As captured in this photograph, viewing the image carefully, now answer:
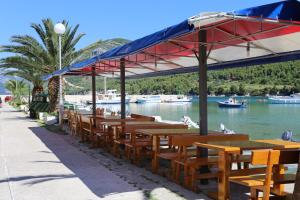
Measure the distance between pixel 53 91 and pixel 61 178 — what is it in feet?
59.8

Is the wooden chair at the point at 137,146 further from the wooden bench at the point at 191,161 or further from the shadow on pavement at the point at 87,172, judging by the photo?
the wooden bench at the point at 191,161

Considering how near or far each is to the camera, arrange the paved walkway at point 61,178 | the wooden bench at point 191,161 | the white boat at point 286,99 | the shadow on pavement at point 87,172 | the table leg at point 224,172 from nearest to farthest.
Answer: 1. the table leg at point 224,172
2. the paved walkway at point 61,178
3. the wooden bench at point 191,161
4. the shadow on pavement at point 87,172
5. the white boat at point 286,99

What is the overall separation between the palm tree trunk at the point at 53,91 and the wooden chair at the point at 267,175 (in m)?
20.4

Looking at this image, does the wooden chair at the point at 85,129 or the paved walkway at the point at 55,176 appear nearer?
the paved walkway at the point at 55,176

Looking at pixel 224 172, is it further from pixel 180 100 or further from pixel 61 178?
pixel 180 100

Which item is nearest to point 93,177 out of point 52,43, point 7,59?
point 52,43

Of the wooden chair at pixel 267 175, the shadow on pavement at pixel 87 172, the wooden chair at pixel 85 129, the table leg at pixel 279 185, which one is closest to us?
the wooden chair at pixel 267 175

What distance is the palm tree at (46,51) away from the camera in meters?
24.1

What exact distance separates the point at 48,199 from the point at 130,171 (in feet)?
6.92

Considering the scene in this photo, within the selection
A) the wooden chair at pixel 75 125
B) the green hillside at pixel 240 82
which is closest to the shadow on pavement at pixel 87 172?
the wooden chair at pixel 75 125

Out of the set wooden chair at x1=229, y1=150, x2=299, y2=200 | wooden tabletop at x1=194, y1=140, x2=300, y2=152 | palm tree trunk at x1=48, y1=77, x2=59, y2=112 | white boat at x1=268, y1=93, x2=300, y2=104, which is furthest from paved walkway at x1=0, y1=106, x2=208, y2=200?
white boat at x1=268, y1=93, x2=300, y2=104

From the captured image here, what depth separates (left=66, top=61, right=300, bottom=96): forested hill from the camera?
76.8 m

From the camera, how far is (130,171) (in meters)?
Result: 7.62

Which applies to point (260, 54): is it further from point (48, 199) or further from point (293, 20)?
point (48, 199)
